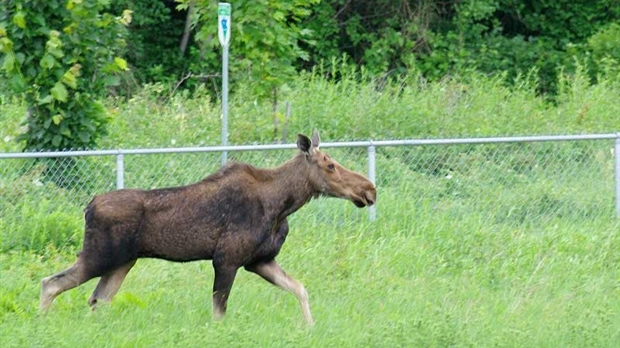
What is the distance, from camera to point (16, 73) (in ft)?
47.1

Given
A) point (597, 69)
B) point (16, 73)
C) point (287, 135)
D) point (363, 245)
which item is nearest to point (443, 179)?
point (363, 245)

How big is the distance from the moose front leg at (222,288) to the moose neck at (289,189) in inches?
25.3

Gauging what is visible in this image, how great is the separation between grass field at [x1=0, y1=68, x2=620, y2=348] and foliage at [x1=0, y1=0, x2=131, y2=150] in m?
0.95

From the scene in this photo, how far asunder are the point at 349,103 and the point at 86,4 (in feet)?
16.8

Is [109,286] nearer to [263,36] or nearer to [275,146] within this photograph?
[275,146]

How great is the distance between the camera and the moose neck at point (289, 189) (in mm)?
10820

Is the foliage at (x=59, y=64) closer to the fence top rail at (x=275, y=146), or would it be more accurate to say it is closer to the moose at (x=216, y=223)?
the fence top rail at (x=275, y=146)

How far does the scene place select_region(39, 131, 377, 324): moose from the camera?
1046cm

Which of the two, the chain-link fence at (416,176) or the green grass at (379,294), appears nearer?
the green grass at (379,294)

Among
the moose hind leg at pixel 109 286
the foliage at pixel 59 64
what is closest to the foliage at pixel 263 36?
the foliage at pixel 59 64

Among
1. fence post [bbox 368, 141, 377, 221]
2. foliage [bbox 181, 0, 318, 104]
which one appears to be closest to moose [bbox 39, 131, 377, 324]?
fence post [bbox 368, 141, 377, 221]

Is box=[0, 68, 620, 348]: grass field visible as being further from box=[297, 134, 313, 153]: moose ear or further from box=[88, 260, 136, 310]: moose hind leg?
box=[297, 134, 313, 153]: moose ear

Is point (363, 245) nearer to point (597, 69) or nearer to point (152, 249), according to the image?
point (152, 249)

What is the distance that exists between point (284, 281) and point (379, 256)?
2.36m
